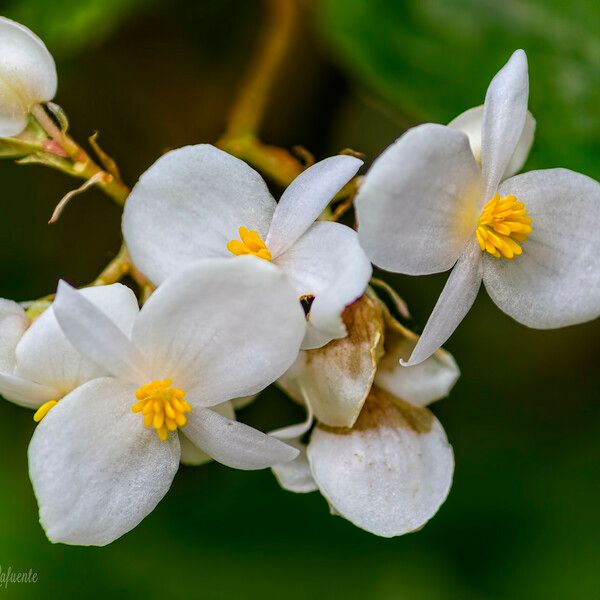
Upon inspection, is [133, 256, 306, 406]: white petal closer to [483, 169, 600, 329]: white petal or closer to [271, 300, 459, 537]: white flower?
[271, 300, 459, 537]: white flower

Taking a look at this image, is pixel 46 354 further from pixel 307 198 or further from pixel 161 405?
pixel 307 198

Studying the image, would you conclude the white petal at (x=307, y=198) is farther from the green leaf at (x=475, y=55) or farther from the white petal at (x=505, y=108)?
the green leaf at (x=475, y=55)

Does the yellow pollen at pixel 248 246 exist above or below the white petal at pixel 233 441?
above

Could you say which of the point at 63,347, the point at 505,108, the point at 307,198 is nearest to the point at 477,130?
the point at 505,108

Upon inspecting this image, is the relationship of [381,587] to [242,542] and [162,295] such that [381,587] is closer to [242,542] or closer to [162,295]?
[242,542]

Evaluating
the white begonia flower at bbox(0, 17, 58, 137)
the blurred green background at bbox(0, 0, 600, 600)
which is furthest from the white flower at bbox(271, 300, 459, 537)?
the blurred green background at bbox(0, 0, 600, 600)

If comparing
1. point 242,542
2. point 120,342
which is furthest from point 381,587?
point 120,342

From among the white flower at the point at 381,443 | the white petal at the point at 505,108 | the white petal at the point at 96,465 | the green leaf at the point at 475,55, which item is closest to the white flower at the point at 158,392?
the white petal at the point at 96,465
